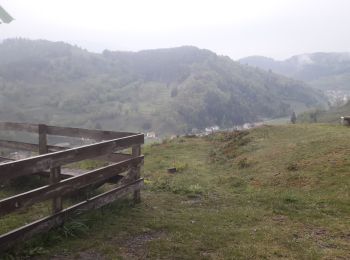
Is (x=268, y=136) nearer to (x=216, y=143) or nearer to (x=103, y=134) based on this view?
(x=216, y=143)

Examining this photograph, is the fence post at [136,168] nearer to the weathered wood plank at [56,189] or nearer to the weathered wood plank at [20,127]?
the weathered wood plank at [56,189]

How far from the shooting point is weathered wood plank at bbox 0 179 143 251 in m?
7.02

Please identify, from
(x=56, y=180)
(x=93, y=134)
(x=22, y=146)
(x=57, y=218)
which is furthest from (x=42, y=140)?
(x=56, y=180)

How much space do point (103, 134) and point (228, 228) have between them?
4586 millimetres

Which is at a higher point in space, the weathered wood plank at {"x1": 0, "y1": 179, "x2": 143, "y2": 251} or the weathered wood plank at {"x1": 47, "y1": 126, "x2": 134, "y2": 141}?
→ the weathered wood plank at {"x1": 47, "y1": 126, "x2": 134, "y2": 141}

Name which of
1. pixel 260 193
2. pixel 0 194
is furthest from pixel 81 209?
pixel 260 193

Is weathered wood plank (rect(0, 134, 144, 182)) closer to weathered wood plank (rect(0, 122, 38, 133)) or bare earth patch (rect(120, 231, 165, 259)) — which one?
bare earth patch (rect(120, 231, 165, 259))

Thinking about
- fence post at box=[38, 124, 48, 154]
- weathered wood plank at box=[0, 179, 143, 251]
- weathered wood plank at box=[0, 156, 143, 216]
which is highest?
fence post at box=[38, 124, 48, 154]

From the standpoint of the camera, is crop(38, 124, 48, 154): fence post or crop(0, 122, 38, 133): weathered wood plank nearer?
crop(38, 124, 48, 154): fence post

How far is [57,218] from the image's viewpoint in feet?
26.8

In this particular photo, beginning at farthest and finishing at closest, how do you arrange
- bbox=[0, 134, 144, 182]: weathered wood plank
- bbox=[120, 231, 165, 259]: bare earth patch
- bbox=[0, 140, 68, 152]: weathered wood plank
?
bbox=[0, 140, 68, 152]: weathered wood plank
bbox=[120, 231, 165, 259]: bare earth patch
bbox=[0, 134, 144, 182]: weathered wood plank

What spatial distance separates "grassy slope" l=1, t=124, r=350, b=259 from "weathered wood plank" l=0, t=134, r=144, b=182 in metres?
1.41

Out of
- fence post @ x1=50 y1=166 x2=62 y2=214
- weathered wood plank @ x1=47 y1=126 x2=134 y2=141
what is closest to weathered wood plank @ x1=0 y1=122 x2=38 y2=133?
weathered wood plank @ x1=47 y1=126 x2=134 y2=141

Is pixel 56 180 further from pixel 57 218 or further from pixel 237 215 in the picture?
pixel 237 215
